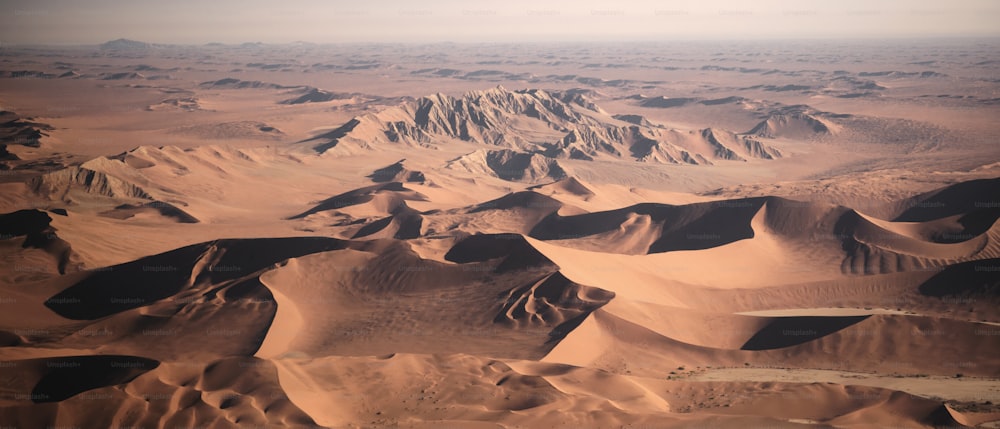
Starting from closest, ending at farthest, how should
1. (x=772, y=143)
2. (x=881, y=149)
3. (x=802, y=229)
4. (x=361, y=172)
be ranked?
1. (x=802, y=229)
2. (x=361, y=172)
3. (x=881, y=149)
4. (x=772, y=143)

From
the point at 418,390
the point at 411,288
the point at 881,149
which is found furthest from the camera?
the point at 881,149

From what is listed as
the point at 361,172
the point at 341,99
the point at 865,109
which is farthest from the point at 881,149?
the point at 341,99

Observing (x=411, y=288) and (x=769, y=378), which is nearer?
(x=769, y=378)

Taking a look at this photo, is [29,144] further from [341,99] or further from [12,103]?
[341,99]

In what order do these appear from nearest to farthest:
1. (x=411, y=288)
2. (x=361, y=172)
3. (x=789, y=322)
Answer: (x=789, y=322), (x=411, y=288), (x=361, y=172)

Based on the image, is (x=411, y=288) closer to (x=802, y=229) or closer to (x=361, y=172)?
(x=802, y=229)

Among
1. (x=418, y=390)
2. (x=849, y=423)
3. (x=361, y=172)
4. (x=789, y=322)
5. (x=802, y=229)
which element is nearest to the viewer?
(x=849, y=423)

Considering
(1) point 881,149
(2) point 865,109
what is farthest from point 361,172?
(2) point 865,109

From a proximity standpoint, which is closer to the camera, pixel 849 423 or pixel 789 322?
pixel 849 423

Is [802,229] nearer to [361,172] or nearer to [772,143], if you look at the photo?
[361,172]
